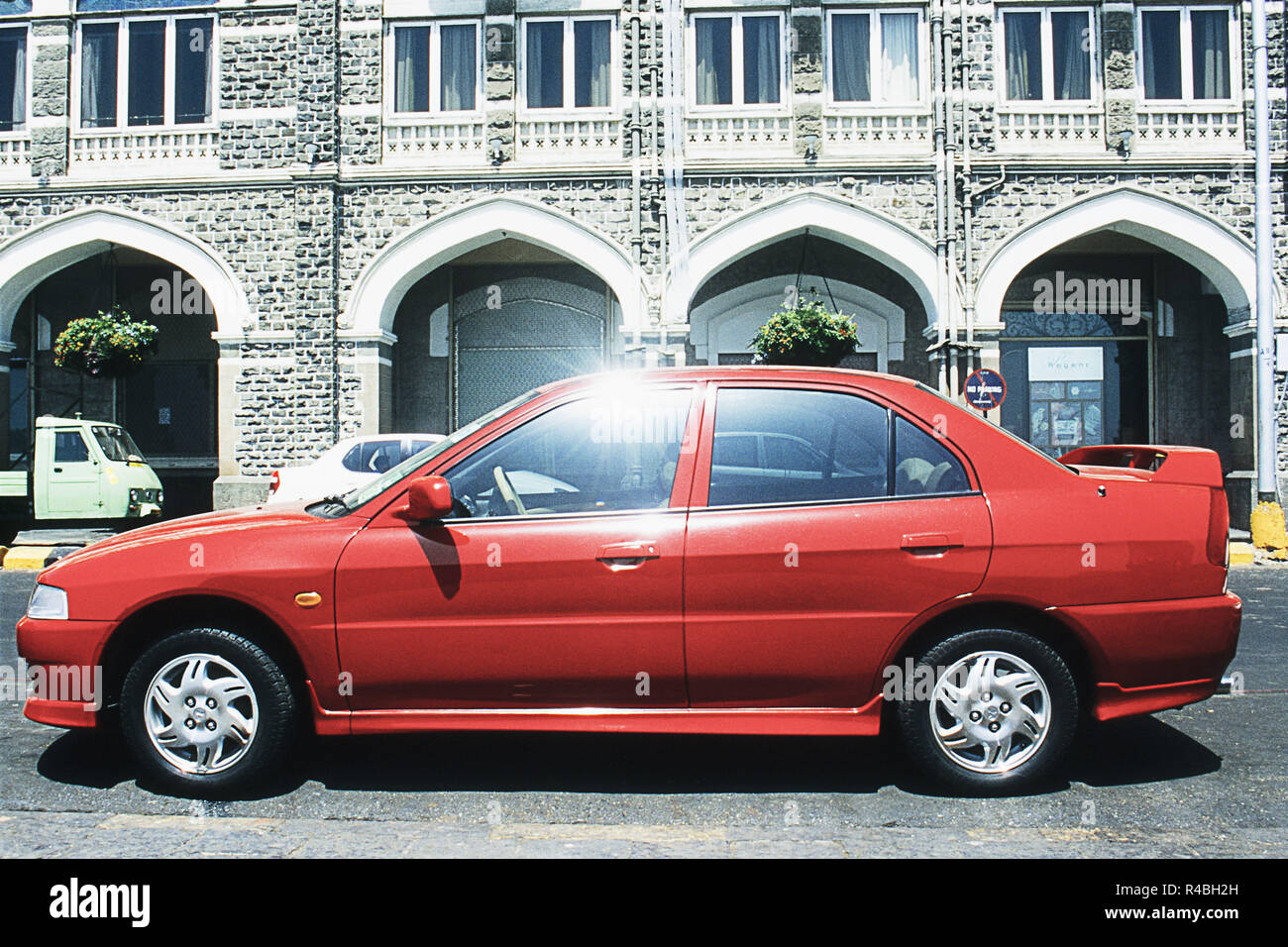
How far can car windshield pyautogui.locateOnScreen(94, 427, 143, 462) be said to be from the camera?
15164 mm

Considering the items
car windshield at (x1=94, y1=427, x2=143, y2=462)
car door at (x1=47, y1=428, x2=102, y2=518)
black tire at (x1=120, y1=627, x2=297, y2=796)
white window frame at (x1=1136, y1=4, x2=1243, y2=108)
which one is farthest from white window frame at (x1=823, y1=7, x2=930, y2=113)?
black tire at (x1=120, y1=627, x2=297, y2=796)

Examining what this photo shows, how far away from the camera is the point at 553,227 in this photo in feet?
53.1

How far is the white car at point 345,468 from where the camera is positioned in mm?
10938

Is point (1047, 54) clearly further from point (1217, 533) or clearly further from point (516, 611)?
point (516, 611)

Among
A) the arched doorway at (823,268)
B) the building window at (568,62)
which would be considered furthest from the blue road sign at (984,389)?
the building window at (568,62)

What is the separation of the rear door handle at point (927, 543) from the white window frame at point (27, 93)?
17.8 m

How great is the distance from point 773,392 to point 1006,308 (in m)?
15.3

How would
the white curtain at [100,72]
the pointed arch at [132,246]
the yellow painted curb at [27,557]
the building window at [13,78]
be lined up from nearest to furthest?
the yellow painted curb at [27,557] < the pointed arch at [132,246] < the white curtain at [100,72] < the building window at [13,78]

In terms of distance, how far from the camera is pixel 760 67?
16.2 m

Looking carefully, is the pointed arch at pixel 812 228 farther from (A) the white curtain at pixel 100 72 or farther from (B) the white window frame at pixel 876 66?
(A) the white curtain at pixel 100 72

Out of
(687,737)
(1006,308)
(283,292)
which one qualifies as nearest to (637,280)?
(283,292)

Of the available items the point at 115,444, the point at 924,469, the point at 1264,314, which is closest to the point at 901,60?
the point at 1264,314
